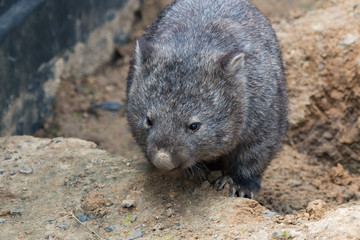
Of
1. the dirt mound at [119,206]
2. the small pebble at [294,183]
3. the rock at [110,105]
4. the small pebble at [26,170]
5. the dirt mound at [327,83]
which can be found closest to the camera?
the dirt mound at [119,206]

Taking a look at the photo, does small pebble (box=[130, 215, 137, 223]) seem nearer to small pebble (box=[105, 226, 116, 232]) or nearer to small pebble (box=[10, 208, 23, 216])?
small pebble (box=[105, 226, 116, 232])

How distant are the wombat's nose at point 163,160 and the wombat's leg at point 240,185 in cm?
83

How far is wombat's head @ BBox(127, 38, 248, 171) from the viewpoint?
4172 mm

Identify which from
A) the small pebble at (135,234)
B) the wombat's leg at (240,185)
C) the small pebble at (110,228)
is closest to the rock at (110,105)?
the wombat's leg at (240,185)

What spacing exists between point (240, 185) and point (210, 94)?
1.04 meters

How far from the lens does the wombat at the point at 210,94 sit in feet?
13.9

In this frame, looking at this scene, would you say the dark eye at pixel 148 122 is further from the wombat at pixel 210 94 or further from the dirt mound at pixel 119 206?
the dirt mound at pixel 119 206

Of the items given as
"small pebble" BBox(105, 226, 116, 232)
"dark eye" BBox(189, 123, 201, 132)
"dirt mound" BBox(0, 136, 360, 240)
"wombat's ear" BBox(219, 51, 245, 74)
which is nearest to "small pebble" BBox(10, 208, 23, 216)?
"dirt mound" BBox(0, 136, 360, 240)

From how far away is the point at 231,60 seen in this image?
4449 millimetres

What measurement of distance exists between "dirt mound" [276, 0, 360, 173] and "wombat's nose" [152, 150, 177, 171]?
A: 10.6 ft

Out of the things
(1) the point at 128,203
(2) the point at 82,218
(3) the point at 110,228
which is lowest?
(2) the point at 82,218

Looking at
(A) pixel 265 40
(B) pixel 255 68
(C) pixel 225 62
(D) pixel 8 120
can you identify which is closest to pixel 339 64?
(A) pixel 265 40

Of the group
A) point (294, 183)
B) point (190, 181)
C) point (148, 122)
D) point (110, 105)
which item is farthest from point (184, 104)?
point (110, 105)

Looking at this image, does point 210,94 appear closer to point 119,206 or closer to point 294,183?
point 119,206
